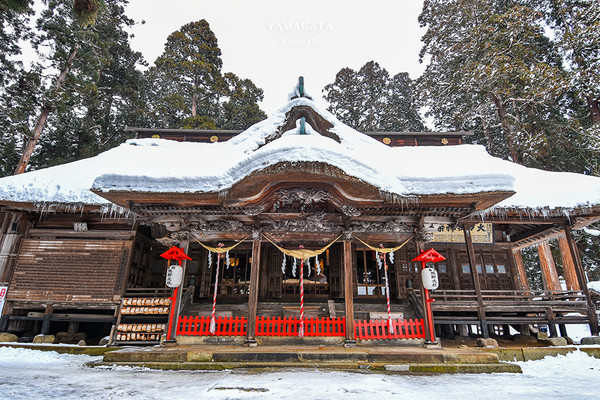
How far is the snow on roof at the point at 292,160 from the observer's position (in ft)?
22.8

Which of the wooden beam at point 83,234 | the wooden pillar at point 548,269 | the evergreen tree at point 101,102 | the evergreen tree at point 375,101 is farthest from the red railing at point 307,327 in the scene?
the evergreen tree at point 375,101

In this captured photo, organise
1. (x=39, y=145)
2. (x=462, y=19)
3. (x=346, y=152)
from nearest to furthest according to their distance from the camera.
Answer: (x=346, y=152) < (x=462, y=19) < (x=39, y=145)

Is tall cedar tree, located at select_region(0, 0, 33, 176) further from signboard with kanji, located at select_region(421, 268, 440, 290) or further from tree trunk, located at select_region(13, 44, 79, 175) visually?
signboard with kanji, located at select_region(421, 268, 440, 290)

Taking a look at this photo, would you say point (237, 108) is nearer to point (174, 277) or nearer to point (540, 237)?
point (174, 277)

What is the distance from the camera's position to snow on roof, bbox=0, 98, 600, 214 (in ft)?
22.8

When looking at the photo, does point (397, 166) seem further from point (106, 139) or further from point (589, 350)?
point (106, 139)

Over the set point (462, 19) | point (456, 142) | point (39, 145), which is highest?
point (462, 19)

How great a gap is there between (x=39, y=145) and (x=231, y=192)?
23.1m

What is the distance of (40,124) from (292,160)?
17.1 meters

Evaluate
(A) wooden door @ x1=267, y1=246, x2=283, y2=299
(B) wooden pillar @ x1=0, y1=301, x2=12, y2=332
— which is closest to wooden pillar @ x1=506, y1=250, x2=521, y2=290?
(A) wooden door @ x1=267, y1=246, x2=283, y2=299

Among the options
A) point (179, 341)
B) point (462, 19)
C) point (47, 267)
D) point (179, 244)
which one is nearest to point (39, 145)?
point (47, 267)

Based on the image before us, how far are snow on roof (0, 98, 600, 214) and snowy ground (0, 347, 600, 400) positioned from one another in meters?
3.91

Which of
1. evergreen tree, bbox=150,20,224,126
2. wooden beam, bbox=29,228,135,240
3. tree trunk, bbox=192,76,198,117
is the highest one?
evergreen tree, bbox=150,20,224,126

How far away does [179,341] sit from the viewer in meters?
8.00
